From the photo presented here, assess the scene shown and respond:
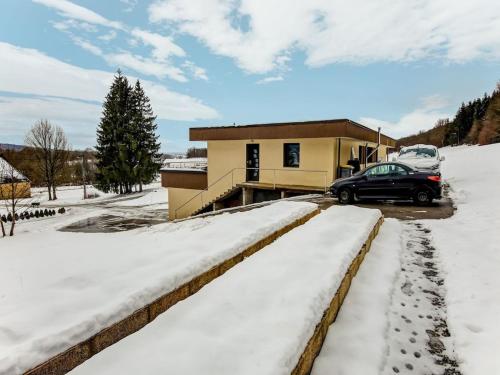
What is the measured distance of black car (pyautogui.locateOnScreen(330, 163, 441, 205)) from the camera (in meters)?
11.1

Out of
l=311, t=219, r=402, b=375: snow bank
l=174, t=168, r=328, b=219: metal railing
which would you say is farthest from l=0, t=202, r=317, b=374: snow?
Result: l=174, t=168, r=328, b=219: metal railing

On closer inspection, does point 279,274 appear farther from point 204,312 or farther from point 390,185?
point 390,185

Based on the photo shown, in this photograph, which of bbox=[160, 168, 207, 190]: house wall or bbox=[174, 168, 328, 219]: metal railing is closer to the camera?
bbox=[174, 168, 328, 219]: metal railing

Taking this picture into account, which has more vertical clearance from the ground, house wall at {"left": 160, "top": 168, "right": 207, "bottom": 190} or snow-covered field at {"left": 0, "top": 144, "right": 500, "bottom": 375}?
house wall at {"left": 160, "top": 168, "right": 207, "bottom": 190}

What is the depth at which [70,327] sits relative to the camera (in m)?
2.74

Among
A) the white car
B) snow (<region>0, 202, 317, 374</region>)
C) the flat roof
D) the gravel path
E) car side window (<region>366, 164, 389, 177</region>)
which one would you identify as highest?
the flat roof

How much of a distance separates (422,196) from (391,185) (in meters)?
1.17

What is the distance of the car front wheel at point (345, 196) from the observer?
12156 mm

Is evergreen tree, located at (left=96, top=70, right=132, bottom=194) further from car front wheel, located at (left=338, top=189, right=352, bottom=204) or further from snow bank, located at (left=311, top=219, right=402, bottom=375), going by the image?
snow bank, located at (left=311, top=219, right=402, bottom=375)

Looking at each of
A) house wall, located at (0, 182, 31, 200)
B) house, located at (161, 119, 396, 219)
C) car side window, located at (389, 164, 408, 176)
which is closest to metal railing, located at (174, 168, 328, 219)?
house, located at (161, 119, 396, 219)

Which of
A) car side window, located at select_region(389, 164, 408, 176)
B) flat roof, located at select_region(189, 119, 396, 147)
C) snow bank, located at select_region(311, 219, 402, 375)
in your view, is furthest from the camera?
flat roof, located at select_region(189, 119, 396, 147)

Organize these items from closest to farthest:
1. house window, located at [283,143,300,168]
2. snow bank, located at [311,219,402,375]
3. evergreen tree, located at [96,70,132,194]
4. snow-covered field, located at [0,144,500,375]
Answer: snow-covered field, located at [0,144,500,375], snow bank, located at [311,219,402,375], house window, located at [283,143,300,168], evergreen tree, located at [96,70,132,194]

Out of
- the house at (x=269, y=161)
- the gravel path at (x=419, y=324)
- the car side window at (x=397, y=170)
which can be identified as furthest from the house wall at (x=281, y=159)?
the gravel path at (x=419, y=324)

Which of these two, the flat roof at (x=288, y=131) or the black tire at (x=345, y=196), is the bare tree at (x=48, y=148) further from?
the black tire at (x=345, y=196)
